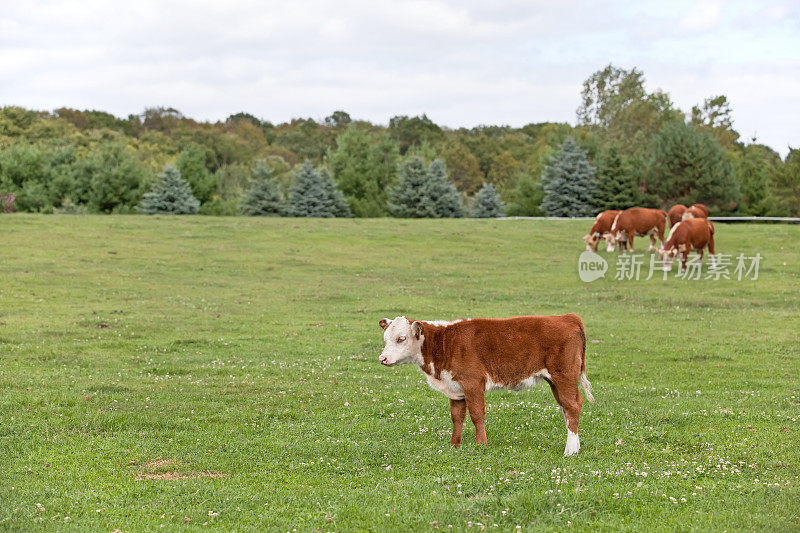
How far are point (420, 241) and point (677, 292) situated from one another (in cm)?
1628

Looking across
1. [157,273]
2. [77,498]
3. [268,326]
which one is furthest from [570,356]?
[157,273]

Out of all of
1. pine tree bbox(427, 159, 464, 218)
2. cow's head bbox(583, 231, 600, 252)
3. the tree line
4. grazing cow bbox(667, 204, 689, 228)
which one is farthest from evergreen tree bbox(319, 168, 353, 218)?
grazing cow bbox(667, 204, 689, 228)

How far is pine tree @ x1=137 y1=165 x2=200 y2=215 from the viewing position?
54344 millimetres

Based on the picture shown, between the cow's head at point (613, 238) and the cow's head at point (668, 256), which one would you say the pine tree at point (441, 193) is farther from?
the cow's head at point (668, 256)

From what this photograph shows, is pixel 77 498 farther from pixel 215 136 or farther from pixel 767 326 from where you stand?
pixel 215 136

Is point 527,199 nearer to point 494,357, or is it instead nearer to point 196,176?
point 196,176

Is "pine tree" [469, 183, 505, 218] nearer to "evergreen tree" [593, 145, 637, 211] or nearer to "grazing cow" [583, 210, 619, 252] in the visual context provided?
"evergreen tree" [593, 145, 637, 211]

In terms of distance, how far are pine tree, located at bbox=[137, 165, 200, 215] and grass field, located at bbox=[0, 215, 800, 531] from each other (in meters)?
24.8

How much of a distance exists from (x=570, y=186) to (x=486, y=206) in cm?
682

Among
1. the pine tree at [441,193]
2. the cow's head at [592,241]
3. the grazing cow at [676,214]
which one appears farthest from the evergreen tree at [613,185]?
the cow's head at [592,241]

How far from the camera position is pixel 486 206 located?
6209cm

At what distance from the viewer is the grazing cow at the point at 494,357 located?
9438 mm

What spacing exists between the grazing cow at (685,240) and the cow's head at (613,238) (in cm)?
575

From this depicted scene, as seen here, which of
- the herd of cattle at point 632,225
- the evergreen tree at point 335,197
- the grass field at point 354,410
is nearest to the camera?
the grass field at point 354,410
